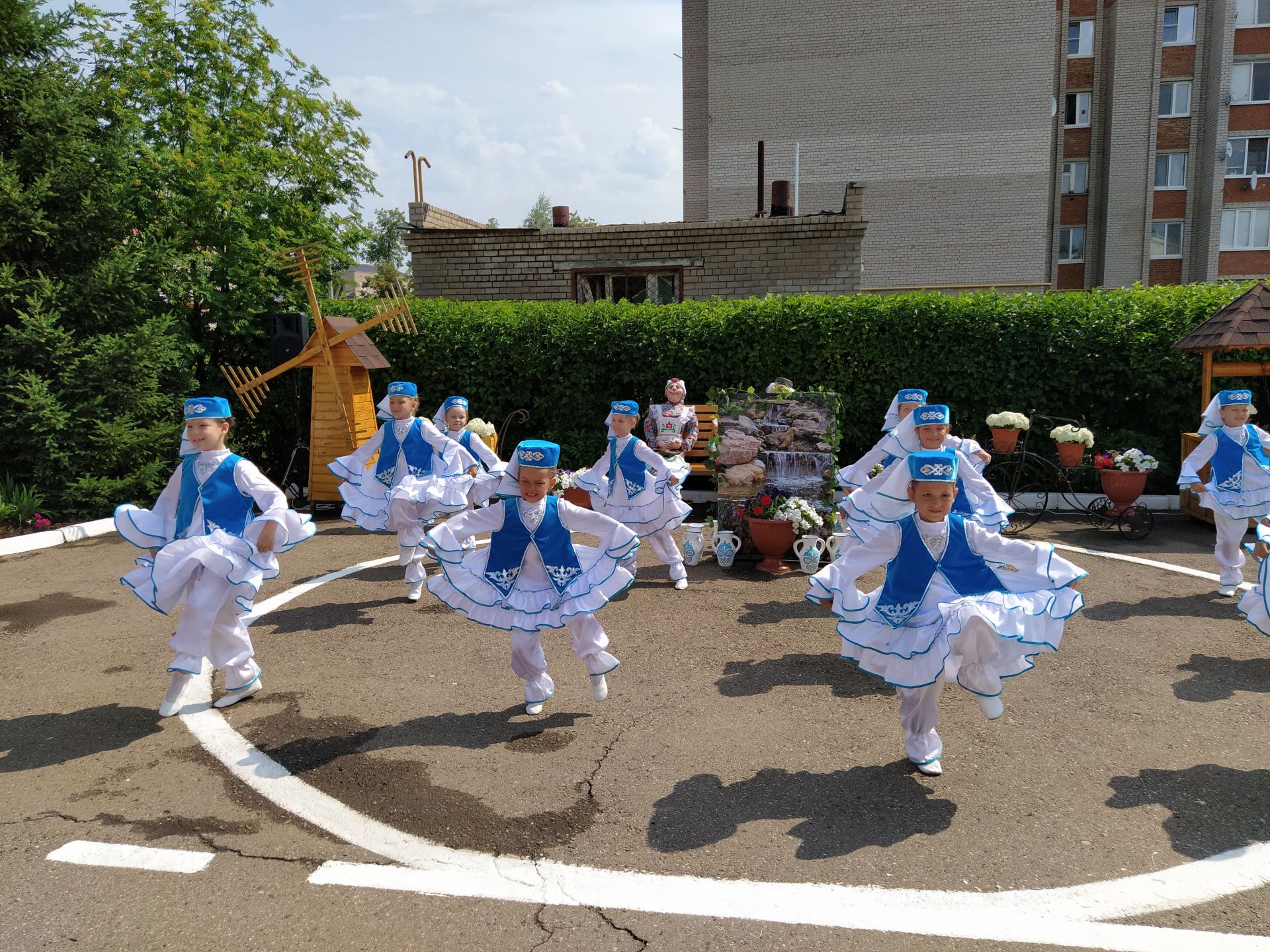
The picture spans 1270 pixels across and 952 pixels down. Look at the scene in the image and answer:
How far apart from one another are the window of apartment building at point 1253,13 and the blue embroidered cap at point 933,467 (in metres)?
39.3

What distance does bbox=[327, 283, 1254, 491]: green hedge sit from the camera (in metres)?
12.8

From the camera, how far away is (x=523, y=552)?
18.2 feet

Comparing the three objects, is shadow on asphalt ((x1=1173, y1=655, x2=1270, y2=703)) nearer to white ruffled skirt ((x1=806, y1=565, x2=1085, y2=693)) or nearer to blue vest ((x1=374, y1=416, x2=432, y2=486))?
white ruffled skirt ((x1=806, y1=565, x2=1085, y2=693))

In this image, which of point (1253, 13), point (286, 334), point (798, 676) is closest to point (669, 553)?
point (798, 676)

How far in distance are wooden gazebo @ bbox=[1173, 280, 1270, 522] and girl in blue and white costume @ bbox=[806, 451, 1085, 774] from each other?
7425 millimetres

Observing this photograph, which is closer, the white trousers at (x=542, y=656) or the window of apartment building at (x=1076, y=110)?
the white trousers at (x=542, y=656)

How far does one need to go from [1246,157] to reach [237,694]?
133ft

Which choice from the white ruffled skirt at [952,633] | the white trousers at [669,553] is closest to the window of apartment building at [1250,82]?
the white trousers at [669,553]

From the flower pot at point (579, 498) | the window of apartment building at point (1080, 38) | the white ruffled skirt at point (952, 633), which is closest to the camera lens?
the white ruffled skirt at point (952, 633)

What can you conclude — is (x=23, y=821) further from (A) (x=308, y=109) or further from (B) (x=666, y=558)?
(A) (x=308, y=109)

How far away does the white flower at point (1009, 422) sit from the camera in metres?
10.6

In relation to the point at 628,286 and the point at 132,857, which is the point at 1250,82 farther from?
the point at 132,857

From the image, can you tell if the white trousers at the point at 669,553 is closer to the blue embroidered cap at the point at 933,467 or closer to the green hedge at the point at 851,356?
the blue embroidered cap at the point at 933,467

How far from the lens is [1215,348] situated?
11211mm
